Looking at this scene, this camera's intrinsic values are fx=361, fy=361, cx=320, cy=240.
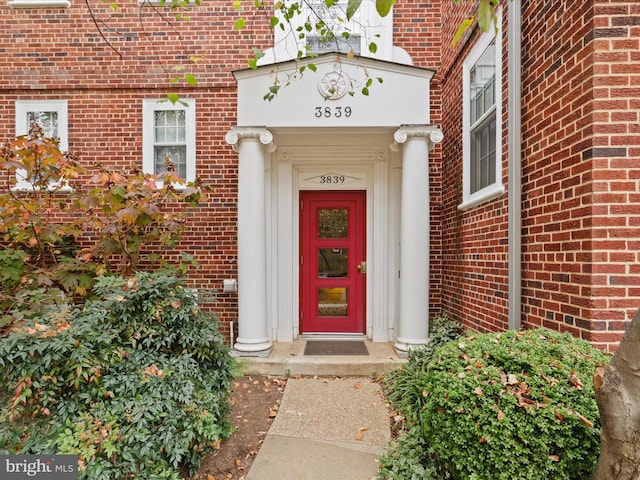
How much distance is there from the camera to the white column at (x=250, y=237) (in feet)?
15.1

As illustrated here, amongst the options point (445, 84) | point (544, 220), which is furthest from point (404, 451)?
point (445, 84)

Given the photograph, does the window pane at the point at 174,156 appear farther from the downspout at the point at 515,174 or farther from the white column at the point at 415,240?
the downspout at the point at 515,174

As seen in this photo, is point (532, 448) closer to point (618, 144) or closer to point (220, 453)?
point (618, 144)

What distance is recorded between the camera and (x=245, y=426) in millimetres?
3414

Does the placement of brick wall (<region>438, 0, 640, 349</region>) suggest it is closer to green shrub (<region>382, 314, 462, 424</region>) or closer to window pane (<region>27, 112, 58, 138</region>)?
green shrub (<region>382, 314, 462, 424</region>)

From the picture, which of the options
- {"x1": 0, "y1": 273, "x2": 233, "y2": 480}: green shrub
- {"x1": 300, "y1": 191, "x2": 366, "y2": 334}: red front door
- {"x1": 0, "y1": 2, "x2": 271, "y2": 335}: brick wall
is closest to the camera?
{"x1": 0, "y1": 273, "x2": 233, "y2": 480}: green shrub

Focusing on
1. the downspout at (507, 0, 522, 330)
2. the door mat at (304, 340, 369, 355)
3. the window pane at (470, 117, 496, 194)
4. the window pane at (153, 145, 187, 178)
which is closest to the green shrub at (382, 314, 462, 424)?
the door mat at (304, 340, 369, 355)

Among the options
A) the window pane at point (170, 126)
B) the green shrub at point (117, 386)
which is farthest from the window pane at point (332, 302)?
the window pane at point (170, 126)

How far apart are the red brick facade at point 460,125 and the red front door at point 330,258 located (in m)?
1.12

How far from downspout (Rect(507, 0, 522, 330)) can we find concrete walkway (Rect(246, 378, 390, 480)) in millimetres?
1650

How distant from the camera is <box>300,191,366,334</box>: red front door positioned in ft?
18.7

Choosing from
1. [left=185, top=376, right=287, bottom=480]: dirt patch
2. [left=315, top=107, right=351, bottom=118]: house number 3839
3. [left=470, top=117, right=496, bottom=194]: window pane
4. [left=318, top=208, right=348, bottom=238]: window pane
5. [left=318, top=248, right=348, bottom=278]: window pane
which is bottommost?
[left=185, top=376, right=287, bottom=480]: dirt patch

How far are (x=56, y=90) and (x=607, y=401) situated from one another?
24.4 feet

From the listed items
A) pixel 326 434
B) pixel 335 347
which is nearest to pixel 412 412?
pixel 326 434
